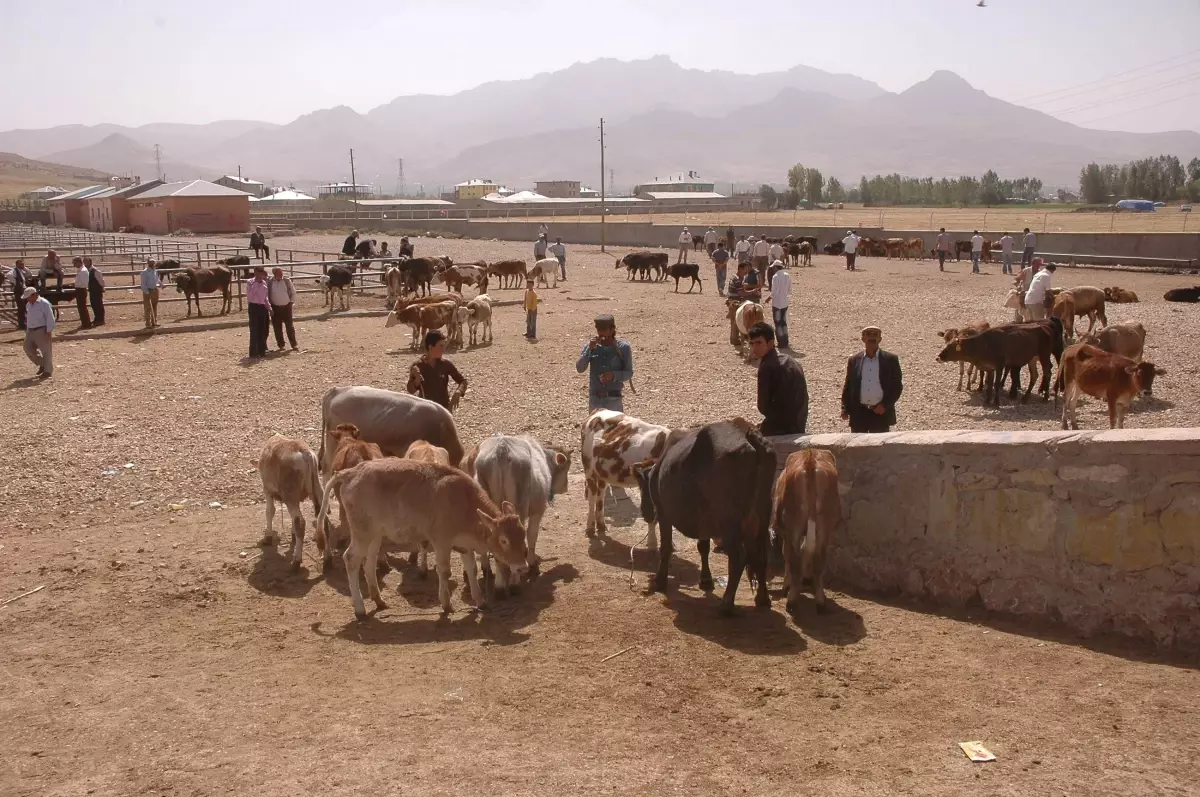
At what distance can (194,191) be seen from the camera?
2621 inches

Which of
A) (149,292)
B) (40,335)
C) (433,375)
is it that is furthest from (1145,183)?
(433,375)

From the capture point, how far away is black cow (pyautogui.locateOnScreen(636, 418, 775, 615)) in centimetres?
684

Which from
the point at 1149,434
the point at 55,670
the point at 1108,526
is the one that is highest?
the point at 1149,434

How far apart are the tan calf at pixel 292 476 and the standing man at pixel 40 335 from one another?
9867mm

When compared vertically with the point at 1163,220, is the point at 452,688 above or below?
below

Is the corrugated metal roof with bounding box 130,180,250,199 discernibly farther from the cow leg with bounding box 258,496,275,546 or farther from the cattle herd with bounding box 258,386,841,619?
the cattle herd with bounding box 258,386,841,619

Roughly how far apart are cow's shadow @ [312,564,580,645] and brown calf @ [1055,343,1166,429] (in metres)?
7.74

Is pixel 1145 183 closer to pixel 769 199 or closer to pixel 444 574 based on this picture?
pixel 769 199

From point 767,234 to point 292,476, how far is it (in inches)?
1999

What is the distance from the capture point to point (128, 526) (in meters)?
9.20

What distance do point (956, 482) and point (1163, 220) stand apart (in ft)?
212

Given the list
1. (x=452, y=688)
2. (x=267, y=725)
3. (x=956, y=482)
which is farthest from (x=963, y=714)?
(x=267, y=725)

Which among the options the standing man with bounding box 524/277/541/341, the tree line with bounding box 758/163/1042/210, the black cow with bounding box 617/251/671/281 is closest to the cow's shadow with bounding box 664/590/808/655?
the standing man with bounding box 524/277/541/341

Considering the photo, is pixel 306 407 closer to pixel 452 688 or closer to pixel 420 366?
pixel 420 366
